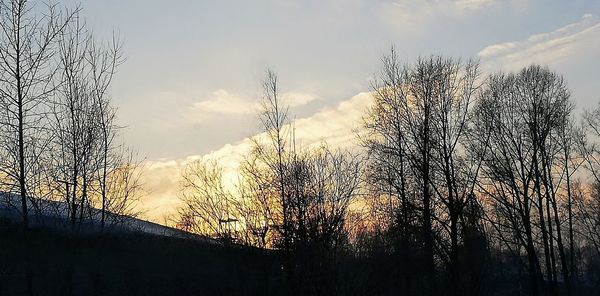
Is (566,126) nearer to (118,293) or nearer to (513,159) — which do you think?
(513,159)

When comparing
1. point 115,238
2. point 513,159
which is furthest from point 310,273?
point 513,159

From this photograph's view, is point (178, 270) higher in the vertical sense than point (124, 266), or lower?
lower

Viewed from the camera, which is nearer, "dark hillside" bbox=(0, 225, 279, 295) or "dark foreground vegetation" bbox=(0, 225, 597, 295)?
"dark hillside" bbox=(0, 225, 279, 295)

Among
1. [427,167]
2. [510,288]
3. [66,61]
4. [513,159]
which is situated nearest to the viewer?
[66,61]

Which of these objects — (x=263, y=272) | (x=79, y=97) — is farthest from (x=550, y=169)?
(x=79, y=97)

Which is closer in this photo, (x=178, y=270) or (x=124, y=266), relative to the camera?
(x=124, y=266)

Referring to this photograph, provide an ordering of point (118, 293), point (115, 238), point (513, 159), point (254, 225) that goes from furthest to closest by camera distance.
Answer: point (513, 159), point (115, 238), point (118, 293), point (254, 225)

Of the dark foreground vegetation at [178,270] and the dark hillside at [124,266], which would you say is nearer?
the dark hillside at [124,266]

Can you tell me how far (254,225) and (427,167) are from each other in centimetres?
947

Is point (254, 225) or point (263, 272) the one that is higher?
point (254, 225)

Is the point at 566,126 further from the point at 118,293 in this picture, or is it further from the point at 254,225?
the point at 118,293

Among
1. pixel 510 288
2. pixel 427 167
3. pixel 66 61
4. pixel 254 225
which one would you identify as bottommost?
pixel 510 288

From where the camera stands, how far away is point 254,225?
21797 millimetres

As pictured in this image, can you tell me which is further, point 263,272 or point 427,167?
point 427,167
